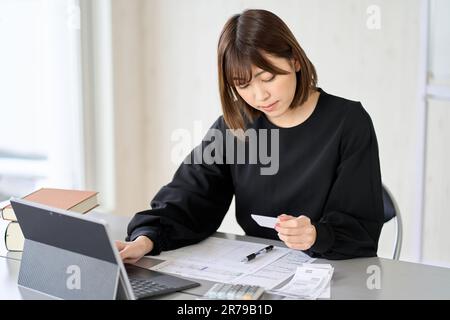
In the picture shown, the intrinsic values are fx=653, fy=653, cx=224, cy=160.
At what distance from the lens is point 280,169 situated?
6.10 feet

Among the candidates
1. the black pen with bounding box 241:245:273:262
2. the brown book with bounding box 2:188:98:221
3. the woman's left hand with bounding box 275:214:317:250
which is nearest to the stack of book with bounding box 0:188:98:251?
the brown book with bounding box 2:188:98:221

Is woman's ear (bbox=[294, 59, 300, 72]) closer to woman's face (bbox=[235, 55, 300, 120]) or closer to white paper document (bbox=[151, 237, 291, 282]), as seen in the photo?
woman's face (bbox=[235, 55, 300, 120])

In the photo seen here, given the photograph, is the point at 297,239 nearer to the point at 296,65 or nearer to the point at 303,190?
the point at 303,190

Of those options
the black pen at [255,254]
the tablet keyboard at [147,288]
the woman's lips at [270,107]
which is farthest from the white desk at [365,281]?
the woman's lips at [270,107]

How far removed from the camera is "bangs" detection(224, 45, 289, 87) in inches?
65.0

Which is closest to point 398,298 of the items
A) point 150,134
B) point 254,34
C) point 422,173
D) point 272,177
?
point 272,177

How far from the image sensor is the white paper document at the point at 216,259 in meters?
1.54

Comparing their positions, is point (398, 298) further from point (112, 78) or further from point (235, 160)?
point (112, 78)

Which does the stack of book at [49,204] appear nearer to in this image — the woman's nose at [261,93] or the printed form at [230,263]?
the printed form at [230,263]

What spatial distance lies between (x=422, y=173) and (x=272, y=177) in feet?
4.05

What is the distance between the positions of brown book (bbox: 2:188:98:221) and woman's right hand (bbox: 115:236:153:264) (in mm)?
239

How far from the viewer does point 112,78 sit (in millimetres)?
3330

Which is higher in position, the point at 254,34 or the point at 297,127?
the point at 254,34

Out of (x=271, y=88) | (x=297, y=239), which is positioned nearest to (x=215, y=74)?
(x=271, y=88)
